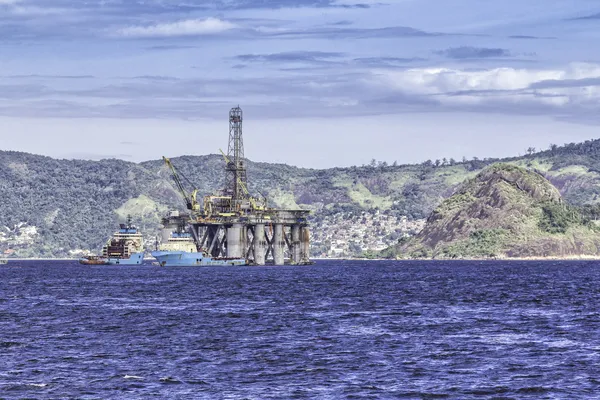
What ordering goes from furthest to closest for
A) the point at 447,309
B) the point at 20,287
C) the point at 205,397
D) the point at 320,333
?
1. the point at 20,287
2. the point at 447,309
3. the point at 320,333
4. the point at 205,397

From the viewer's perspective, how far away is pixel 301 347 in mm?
81500

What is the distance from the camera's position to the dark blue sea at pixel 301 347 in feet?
204

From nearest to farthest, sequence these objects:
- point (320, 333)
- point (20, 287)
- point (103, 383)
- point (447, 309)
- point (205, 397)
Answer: point (205, 397)
point (103, 383)
point (320, 333)
point (447, 309)
point (20, 287)

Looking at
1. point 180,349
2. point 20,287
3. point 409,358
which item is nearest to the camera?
point 409,358

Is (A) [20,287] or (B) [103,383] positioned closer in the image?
(B) [103,383]

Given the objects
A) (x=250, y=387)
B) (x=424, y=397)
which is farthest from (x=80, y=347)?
(x=424, y=397)

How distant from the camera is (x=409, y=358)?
74.4m

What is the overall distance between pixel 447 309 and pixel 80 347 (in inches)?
1926

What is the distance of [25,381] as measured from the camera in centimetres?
6412

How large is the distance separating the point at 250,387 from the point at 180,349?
1819 centimetres

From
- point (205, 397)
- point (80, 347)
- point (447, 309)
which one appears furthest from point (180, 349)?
point (447, 309)

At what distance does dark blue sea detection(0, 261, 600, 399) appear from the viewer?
62.3 metres

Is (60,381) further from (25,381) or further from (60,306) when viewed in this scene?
(60,306)

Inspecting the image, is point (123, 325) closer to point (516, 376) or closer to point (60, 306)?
point (60, 306)
